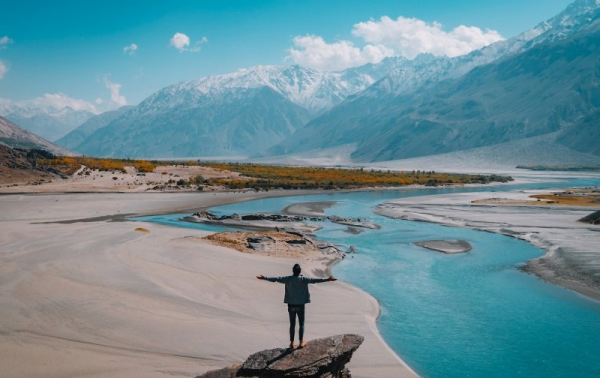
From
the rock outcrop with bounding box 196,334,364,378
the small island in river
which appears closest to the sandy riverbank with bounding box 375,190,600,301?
the small island in river

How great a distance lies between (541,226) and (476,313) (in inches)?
1075

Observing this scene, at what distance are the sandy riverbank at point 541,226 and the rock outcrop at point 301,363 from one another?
52.4ft

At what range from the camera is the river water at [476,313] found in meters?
14.5

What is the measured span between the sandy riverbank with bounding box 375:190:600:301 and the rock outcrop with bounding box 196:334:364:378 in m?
16.0

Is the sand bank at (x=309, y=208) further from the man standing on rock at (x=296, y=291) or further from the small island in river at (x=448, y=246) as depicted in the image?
the man standing on rock at (x=296, y=291)

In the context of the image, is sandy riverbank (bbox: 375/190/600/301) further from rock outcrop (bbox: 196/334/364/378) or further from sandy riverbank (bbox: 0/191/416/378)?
rock outcrop (bbox: 196/334/364/378)

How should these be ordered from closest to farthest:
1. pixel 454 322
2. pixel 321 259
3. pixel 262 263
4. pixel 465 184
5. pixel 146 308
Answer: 1. pixel 146 308
2. pixel 454 322
3. pixel 262 263
4. pixel 321 259
5. pixel 465 184

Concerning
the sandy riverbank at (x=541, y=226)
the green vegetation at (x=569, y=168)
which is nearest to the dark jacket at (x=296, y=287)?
the sandy riverbank at (x=541, y=226)

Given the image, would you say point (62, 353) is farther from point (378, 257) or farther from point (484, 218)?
point (484, 218)

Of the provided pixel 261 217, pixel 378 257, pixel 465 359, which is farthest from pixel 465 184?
pixel 465 359

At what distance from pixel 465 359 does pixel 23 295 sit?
15.8 metres

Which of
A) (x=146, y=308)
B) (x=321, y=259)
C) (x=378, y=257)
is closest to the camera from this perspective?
(x=146, y=308)

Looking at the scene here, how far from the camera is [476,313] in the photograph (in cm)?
1919

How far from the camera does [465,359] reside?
14.7 metres
